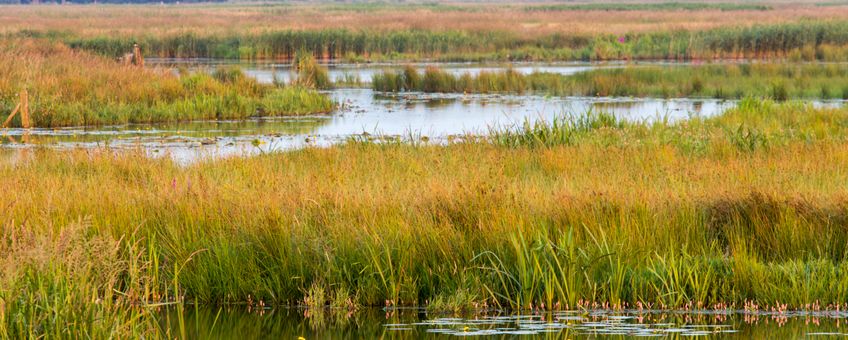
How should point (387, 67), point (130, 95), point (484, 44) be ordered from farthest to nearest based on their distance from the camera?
point (484, 44), point (387, 67), point (130, 95)

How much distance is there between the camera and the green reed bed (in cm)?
4612

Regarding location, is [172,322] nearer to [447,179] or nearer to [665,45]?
[447,179]

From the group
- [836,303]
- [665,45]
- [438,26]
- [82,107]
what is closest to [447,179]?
[836,303]

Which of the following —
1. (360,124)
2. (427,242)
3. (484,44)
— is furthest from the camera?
(484,44)

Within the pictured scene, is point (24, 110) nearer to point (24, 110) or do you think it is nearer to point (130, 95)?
point (24, 110)

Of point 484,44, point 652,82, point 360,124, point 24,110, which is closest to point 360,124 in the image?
point 360,124

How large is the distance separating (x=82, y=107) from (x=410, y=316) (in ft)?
58.3

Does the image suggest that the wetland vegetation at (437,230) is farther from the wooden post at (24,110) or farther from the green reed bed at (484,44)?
the green reed bed at (484,44)

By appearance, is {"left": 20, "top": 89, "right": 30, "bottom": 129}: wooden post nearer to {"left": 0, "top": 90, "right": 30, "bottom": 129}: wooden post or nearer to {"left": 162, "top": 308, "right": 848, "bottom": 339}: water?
{"left": 0, "top": 90, "right": 30, "bottom": 129}: wooden post

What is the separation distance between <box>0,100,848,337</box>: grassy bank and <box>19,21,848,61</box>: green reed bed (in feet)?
118

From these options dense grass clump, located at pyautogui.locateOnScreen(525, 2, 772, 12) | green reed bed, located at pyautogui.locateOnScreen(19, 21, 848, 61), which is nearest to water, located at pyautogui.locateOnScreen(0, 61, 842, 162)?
green reed bed, located at pyautogui.locateOnScreen(19, 21, 848, 61)

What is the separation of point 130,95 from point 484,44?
3034cm

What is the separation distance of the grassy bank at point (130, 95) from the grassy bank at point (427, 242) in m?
13.3

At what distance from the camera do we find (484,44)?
2152 inches
